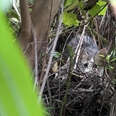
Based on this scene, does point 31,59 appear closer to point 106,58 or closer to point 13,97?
point 106,58

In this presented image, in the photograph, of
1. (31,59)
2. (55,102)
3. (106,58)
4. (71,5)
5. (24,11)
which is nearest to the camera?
(24,11)

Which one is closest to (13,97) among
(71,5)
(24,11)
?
(24,11)

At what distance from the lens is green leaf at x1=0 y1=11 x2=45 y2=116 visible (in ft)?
0.41

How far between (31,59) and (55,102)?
56 centimetres

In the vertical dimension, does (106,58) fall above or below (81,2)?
below

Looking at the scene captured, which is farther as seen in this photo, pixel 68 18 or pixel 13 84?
pixel 68 18

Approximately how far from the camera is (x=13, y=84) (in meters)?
0.13

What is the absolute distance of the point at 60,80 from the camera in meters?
1.63

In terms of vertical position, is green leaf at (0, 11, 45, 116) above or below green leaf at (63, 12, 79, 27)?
below

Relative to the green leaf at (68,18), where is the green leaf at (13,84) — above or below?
below

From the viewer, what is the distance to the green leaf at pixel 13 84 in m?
0.13

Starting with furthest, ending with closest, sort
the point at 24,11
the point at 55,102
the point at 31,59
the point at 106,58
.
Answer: the point at 55,102 → the point at 106,58 → the point at 31,59 → the point at 24,11

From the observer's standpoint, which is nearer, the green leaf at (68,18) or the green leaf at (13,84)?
the green leaf at (13,84)

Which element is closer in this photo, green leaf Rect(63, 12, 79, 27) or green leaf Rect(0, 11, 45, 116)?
green leaf Rect(0, 11, 45, 116)
